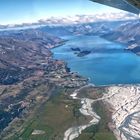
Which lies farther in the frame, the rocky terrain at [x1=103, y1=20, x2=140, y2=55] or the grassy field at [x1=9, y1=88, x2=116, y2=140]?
the rocky terrain at [x1=103, y1=20, x2=140, y2=55]

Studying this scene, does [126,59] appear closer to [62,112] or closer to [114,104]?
[114,104]

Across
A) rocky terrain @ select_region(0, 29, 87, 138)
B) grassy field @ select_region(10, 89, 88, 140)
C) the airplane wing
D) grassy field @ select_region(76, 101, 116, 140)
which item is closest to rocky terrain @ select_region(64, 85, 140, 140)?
grassy field @ select_region(76, 101, 116, 140)

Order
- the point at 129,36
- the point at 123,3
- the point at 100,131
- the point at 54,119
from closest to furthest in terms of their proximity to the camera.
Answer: the point at 123,3 → the point at 100,131 → the point at 54,119 → the point at 129,36

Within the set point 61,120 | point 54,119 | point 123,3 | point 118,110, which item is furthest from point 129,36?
point 123,3

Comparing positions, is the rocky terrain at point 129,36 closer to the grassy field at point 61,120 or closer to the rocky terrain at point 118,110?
the rocky terrain at point 118,110

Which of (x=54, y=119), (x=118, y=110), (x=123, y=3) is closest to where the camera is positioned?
(x=123, y=3)

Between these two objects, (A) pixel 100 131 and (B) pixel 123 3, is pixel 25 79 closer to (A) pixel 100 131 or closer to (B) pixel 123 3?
(A) pixel 100 131

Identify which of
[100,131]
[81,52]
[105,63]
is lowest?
[81,52]

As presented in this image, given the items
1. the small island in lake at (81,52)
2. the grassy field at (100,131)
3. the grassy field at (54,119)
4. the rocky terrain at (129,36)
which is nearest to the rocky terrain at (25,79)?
the grassy field at (54,119)

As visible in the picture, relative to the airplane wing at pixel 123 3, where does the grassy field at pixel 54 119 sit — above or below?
below

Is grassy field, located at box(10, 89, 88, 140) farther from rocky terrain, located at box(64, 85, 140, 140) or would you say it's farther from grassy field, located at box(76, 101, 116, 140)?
grassy field, located at box(76, 101, 116, 140)
